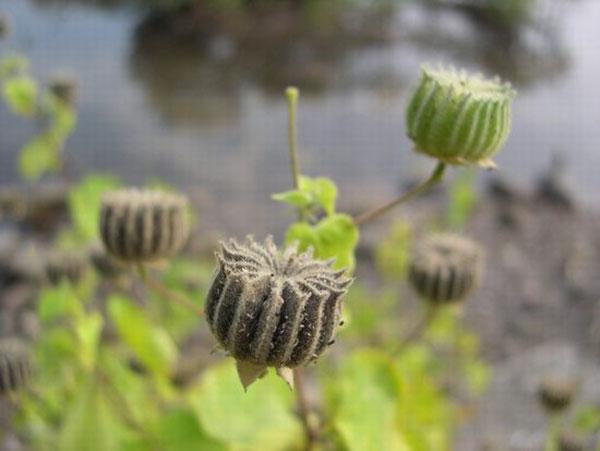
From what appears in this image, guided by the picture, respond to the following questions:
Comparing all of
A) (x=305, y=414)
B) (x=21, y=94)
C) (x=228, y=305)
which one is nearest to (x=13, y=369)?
(x=305, y=414)

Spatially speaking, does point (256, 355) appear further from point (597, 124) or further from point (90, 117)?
point (597, 124)

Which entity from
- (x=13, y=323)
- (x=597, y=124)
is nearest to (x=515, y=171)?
(x=597, y=124)

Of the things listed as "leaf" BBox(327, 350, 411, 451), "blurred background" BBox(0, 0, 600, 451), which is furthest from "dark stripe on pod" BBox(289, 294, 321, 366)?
"blurred background" BBox(0, 0, 600, 451)

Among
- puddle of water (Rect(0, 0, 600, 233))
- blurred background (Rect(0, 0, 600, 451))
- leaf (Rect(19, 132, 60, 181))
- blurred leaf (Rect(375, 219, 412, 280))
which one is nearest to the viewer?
leaf (Rect(19, 132, 60, 181))

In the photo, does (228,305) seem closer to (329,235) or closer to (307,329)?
(307,329)

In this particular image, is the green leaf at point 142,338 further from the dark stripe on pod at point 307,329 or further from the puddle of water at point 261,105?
the puddle of water at point 261,105

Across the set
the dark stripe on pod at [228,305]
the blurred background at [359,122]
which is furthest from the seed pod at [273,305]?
the blurred background at [359,122]

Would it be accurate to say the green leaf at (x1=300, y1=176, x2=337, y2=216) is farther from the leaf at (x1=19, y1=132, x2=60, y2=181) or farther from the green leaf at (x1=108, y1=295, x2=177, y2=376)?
the leaf at (x1=19, y1=132, x2=60, y2=181)
